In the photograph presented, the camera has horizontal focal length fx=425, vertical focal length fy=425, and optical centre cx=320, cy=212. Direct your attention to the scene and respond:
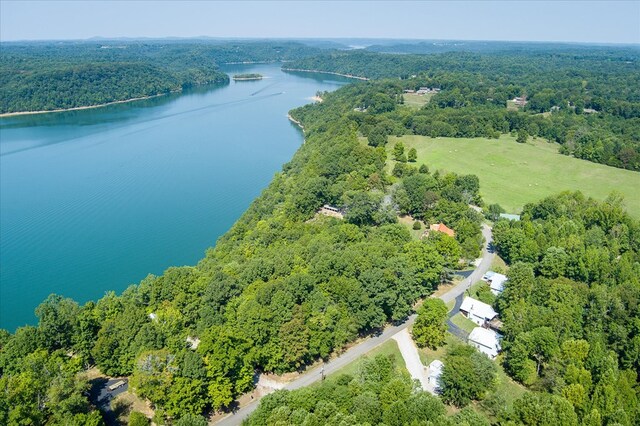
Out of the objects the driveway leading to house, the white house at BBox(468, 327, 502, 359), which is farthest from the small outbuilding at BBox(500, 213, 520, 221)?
the driveway leading to house

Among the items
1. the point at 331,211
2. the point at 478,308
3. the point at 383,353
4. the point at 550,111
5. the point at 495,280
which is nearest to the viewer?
the point at 383,353

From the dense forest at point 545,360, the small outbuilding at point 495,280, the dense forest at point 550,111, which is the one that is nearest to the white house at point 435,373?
the dense forest at point 545,360

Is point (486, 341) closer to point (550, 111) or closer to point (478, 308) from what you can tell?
point (478, 308)

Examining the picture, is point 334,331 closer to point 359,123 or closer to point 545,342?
point 545,342

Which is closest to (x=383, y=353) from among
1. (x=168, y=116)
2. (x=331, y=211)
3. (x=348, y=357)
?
(x=348, y=357)

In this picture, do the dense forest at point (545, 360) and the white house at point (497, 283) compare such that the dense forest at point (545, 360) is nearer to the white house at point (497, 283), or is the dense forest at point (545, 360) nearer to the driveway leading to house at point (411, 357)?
the driveway leading to house at point (411, 357)

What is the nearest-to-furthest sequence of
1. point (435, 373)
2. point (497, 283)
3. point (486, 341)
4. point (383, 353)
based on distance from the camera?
1. point (435, 373)
2. point (383, 353)
3. point (486, 341)
4. point (497, 283)
